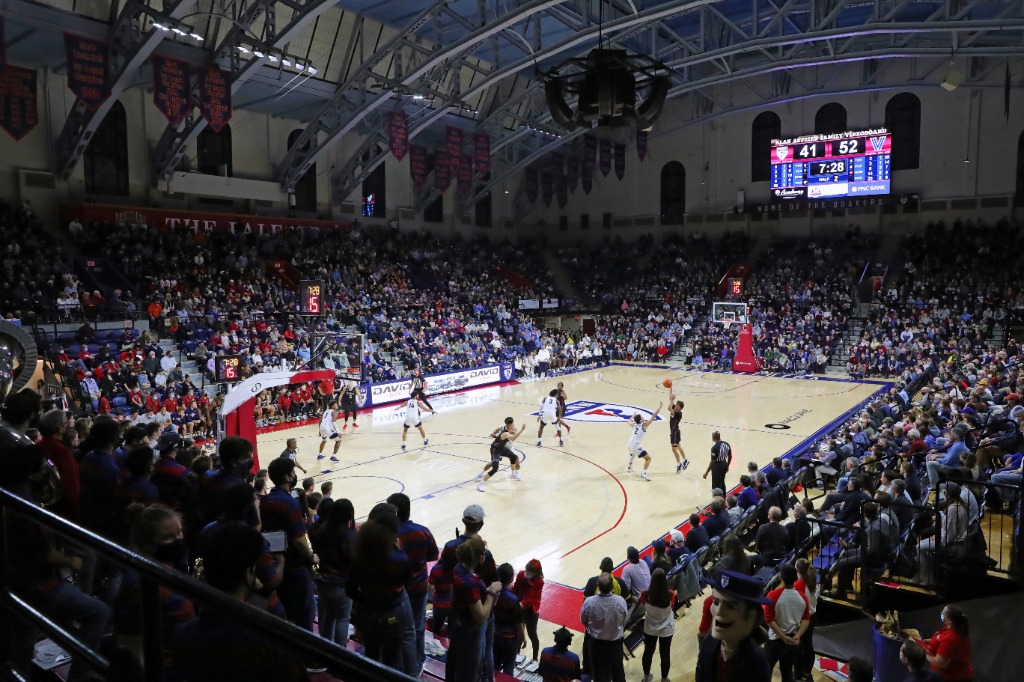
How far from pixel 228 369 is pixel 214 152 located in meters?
13.2

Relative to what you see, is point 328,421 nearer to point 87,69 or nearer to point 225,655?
point 87,69

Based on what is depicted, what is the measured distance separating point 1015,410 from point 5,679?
42.6 ft

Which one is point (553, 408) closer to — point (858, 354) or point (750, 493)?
point (750, 493)

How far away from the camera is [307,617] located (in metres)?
4.92

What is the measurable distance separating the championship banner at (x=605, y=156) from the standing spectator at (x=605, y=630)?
3060 cm

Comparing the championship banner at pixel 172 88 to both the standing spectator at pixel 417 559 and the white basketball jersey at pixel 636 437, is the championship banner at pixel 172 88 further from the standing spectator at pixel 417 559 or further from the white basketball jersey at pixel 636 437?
the standing spectator at pixel 417 559

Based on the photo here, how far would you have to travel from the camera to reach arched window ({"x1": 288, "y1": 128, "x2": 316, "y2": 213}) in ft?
106

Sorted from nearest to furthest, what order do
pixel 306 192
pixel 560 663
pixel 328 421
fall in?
1. pixel 560 663
2. pixel 328 421
3. pixel 306 192

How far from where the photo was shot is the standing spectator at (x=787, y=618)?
651 cm

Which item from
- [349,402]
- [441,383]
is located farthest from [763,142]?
[349,402]

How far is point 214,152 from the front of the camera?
28.7 m

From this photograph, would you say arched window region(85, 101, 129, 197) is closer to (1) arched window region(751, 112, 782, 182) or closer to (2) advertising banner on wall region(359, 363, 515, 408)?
(2) advertising banner on wall region(359, 363, 515, 408)

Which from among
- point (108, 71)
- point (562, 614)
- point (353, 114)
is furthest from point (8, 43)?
point (562, 614)

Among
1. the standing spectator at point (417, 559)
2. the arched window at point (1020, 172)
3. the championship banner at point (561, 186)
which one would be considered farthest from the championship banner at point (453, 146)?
the standing spectator at point (417, 559)
